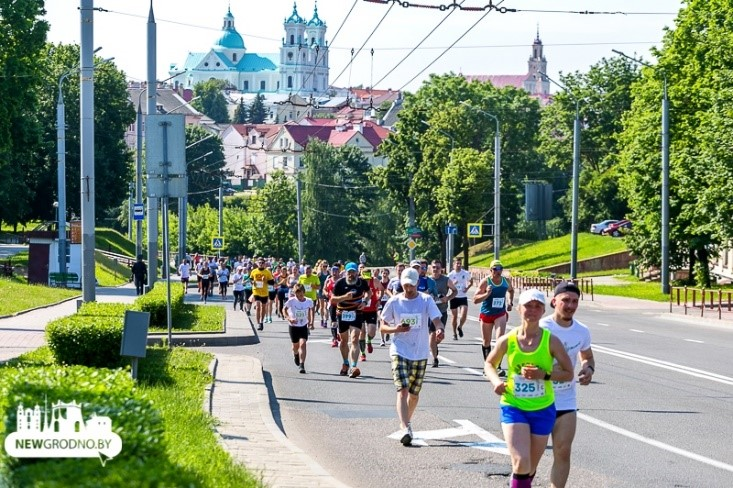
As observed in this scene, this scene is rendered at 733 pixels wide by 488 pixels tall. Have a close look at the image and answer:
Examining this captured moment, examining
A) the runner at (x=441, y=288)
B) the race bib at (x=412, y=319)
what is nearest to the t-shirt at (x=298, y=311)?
the runner at (x=441, y=288)

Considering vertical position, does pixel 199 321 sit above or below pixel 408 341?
below

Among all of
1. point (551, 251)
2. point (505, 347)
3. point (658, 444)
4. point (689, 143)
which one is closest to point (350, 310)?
point (658, 444)

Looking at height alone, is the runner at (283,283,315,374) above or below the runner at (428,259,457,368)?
below

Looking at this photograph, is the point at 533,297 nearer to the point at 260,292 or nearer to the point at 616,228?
the point at 260,292

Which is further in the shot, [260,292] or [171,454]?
[260,292]

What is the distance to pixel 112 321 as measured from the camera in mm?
19266

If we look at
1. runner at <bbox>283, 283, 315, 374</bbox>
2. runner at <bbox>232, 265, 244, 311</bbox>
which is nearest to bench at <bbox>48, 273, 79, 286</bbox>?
runner at <bbox>232, 265, 244, 311</bbox>

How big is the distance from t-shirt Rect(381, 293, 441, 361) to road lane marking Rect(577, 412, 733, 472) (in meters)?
2.08

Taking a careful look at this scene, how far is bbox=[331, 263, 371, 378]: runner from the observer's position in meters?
20.4

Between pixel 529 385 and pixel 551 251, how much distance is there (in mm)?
83651

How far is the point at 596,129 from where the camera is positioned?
9888 cm

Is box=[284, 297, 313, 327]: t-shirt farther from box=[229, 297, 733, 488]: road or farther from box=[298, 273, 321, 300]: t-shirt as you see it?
box=[298, 273, 321, 300]: t-shirt

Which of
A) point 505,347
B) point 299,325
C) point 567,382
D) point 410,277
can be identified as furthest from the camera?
point 299,325

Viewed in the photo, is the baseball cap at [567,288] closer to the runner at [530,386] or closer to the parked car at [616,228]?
the runner at [530,386]
